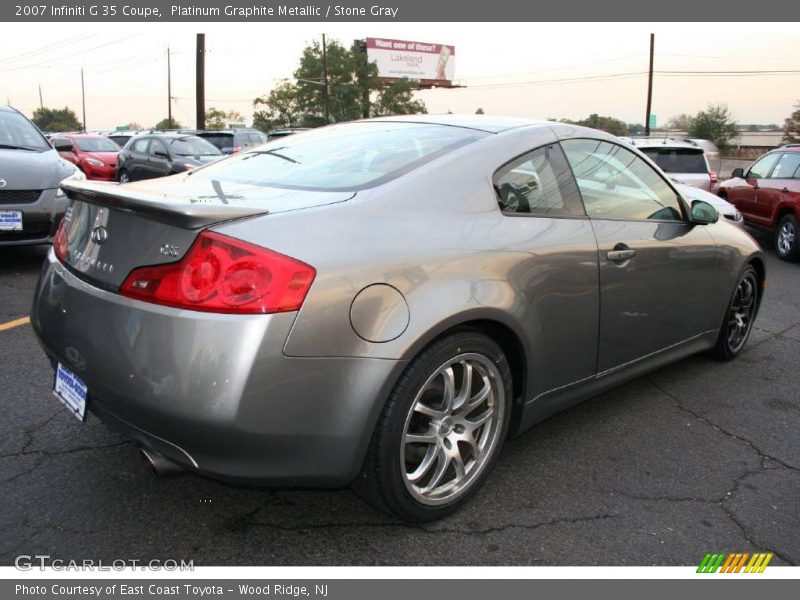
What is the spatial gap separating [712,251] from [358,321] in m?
2.54

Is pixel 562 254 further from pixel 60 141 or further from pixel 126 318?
pixel 60 141

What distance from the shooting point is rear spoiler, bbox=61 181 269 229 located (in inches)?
79.4

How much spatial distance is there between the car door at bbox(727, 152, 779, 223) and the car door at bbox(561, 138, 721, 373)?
274 inches

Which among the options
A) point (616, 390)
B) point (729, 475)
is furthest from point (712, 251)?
point (729, 475)

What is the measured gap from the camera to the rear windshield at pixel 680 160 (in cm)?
1041


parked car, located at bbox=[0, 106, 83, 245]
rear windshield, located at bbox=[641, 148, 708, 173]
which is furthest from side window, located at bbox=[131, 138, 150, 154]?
rear windshield, located at bbox=[641, 148, 708, 173]

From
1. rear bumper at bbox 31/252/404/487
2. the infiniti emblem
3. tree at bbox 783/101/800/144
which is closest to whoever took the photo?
rear bumper at bbox 31/252/404/487

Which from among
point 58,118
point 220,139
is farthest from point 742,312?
point 58,118

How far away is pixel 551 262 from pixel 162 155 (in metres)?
13.3

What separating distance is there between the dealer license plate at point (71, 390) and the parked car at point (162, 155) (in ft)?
38.6

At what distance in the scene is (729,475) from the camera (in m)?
2.95

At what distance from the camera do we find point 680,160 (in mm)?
10539

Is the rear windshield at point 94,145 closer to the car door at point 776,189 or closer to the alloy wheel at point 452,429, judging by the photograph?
the car door at point 776,189

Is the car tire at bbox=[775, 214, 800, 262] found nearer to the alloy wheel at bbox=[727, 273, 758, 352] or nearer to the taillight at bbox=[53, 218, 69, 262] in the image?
the alloy wheel at bbox=[727, 273, 758, 352]
